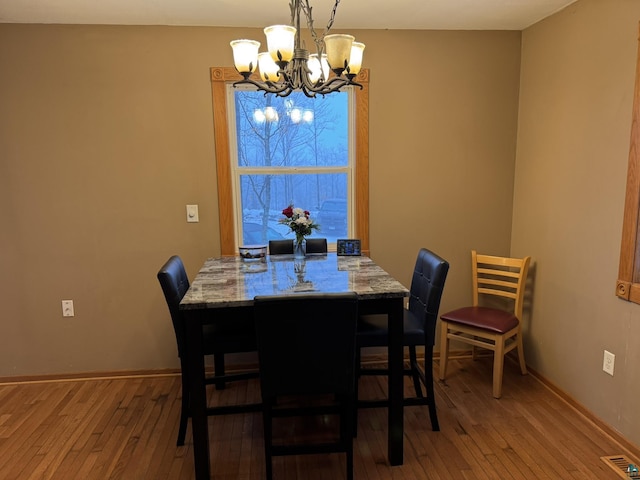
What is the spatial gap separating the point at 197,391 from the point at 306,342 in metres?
0.58

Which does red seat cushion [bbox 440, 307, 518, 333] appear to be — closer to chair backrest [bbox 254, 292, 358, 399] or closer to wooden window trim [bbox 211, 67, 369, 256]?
wooden window trim [bbox 211, 67, 369, 256]

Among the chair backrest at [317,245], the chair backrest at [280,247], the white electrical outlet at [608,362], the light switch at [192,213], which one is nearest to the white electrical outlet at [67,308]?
the light switch at [192,213]

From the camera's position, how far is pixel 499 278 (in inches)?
125

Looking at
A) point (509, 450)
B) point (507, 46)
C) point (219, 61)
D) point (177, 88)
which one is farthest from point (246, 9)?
point (509, 450)

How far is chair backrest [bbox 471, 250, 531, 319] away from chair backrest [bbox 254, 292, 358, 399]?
1.57 m

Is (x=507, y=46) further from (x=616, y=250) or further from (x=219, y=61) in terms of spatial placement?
(x=219, y=61)

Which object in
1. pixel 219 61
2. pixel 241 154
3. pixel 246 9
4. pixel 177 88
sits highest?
pixel 246 9

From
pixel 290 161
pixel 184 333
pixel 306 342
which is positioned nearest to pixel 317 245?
pixel 290 161

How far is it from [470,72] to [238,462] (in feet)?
9.33

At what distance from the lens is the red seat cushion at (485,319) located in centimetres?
265

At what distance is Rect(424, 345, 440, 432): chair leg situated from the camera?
228 centimetres

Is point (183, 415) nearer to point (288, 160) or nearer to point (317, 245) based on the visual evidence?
point (317, 245)

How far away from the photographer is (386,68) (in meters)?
2.90

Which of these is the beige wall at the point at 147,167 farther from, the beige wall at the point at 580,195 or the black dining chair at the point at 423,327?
the black dining chair at the point at 423,327
